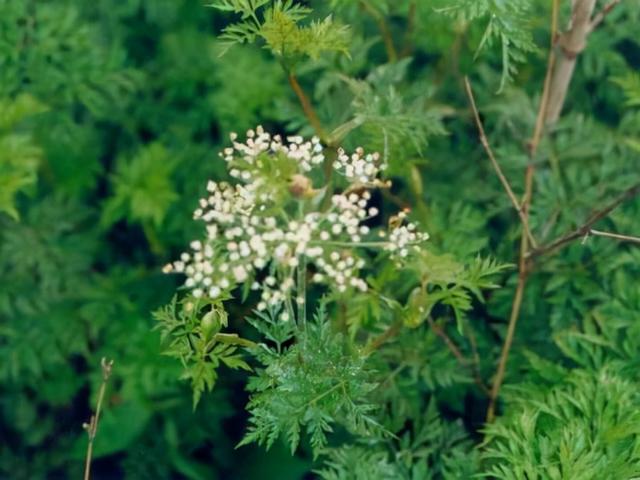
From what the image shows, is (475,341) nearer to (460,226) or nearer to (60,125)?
(460,226)

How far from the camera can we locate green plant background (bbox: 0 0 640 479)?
5.87 feet

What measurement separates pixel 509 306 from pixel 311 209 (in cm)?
79

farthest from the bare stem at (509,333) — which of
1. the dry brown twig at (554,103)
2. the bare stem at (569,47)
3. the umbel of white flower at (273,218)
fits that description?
the umbel of white flower at (273,218)

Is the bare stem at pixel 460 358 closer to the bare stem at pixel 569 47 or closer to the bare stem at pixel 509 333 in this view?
the bare stem at pixel 509 333

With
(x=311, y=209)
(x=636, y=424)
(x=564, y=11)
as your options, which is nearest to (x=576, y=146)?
(x=564, y=11)

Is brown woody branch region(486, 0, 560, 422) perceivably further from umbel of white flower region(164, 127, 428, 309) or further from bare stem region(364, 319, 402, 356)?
umbel of white flower region(164, 127, 428, 309)

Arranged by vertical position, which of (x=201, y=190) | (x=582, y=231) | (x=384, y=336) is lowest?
(x=201, y=190)

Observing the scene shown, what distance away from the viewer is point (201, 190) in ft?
7.01

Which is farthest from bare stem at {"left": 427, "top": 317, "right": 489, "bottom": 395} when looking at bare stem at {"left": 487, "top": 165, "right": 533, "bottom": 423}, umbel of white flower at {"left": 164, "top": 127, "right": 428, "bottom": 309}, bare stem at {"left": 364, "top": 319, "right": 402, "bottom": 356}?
umbel of white flower at {"left": 164, "top": 127, "right": 428, "bottom": 309}

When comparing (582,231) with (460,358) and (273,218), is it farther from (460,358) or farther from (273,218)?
(273,218)

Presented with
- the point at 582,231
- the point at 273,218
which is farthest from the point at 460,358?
the point at 273,218

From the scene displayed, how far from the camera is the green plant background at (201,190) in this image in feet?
5.87

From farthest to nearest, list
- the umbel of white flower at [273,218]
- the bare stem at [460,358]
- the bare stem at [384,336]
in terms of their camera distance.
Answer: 1. the bare stem at [460,358]
2. the bare stem at [384,336]
3. the umbel of white flower at [273,218]

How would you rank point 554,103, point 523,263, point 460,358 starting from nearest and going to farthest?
point 523,263 < point 460,358 < point 554,103
